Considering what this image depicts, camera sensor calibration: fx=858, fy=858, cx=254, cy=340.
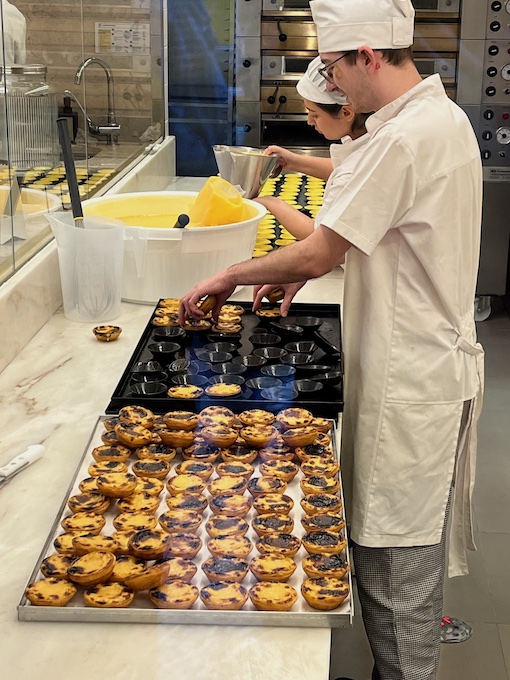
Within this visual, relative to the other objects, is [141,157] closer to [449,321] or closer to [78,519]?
[449,321]

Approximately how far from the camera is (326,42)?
4.66ft

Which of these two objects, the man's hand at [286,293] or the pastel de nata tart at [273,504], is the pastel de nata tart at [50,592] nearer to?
the pastel de nata tart at [273,504]

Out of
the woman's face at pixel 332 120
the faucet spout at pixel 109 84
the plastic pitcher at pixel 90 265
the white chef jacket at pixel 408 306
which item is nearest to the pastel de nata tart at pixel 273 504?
the white chef jacket at pixel 408 306

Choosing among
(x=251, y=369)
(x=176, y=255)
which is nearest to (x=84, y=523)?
(x=251, y=369)

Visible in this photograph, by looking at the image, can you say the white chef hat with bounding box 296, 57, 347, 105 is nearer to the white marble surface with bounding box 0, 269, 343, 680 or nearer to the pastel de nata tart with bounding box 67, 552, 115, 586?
the white marble surface with bounding box 0, 269, 343, 680

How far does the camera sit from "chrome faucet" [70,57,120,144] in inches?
104

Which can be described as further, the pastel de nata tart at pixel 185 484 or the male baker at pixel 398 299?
the male baker at pixel 398 299

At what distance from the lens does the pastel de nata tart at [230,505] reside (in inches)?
43.3

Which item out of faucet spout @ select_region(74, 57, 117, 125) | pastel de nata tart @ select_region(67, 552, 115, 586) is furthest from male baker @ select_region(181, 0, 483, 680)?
faucet spout @ select_region(74, 57, 117, 125)

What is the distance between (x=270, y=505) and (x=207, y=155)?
3359mm

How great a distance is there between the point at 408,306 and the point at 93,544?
696 millimetres

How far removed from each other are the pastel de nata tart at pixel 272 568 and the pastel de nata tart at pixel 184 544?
0.07 meters

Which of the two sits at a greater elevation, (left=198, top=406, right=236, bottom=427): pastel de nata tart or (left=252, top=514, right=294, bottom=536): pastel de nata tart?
(left=198, top=406, right=236, bottom=427): pastel de nata tart

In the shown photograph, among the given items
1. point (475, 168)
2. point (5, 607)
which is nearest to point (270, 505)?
point (5, 607)
